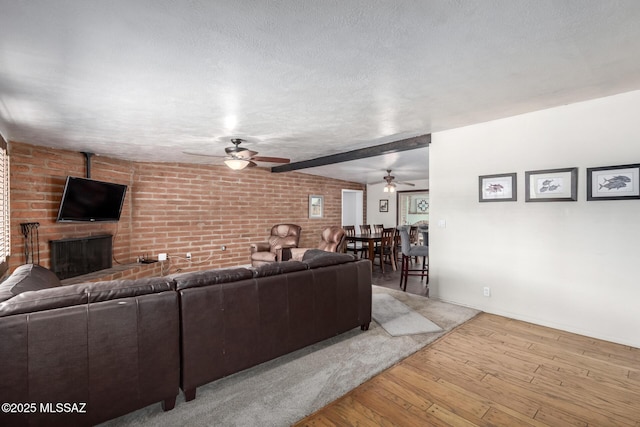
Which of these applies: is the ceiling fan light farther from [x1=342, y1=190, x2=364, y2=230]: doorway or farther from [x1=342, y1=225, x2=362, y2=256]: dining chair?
[x1=342, y1=190, x2=364, y2=230]: doorway

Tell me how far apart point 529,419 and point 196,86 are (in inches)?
122

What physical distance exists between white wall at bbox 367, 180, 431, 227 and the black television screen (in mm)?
6547

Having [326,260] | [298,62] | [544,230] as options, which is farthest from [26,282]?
[544,230]

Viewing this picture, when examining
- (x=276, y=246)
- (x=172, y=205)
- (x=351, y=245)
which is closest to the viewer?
(x=172, y=205)

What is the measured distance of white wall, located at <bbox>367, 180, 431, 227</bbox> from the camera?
8.50 meters

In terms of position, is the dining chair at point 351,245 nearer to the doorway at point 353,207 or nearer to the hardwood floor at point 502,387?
the doorway at point 353,207

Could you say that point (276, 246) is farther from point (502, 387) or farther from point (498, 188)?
point (502, 387)

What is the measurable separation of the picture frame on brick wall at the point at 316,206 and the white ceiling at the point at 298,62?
4338 millimetres

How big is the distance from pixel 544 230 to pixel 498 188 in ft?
2.06

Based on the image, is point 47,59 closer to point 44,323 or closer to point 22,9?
point 22,9

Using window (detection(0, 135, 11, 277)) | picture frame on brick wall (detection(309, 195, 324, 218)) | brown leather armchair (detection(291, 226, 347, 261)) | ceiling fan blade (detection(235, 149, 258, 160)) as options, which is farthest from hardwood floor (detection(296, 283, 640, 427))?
picture frame on brick wall (detection(309, 195, 324, 218))

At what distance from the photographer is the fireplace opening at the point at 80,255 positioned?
385 centimetres

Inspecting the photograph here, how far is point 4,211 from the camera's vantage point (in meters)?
3.21

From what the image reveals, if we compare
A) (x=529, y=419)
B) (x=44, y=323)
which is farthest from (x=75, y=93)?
(x=529, y=419)
